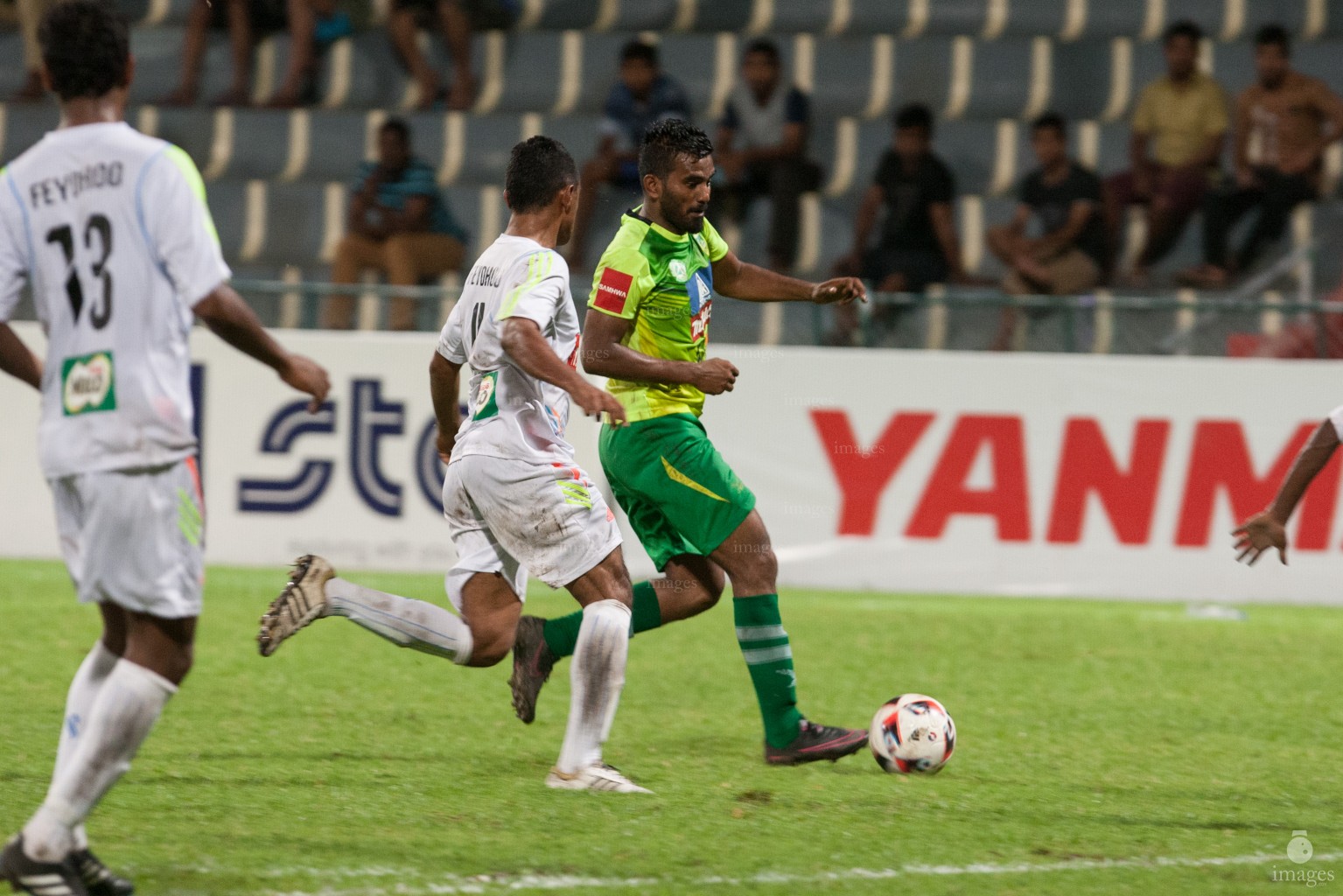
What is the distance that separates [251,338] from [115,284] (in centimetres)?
31

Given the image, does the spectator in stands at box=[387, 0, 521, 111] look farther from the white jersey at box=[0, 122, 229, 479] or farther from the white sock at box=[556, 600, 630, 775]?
the white jersey at box=[0, 122, 229, 479]

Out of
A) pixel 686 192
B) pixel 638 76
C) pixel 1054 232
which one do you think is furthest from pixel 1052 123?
pixel 686 192

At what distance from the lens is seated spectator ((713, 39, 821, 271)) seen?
1345cm

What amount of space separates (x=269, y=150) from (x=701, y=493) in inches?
398

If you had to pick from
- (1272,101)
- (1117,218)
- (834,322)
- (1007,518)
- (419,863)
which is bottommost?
(419,863)

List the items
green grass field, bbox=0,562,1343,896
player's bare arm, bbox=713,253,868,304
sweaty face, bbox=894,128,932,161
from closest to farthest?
1. green grass field, bbox=0,562,1343,896
2. player's bare arm, bbox=713,253,868,304
3. sweaty face, bbox=894,128,932,161

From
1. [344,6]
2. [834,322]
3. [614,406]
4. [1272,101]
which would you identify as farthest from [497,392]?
[344,6]

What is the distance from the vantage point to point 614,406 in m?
4.82

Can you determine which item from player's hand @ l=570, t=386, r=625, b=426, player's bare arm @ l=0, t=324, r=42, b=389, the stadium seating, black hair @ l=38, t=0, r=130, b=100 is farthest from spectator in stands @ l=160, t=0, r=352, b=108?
black hair @ l=38, t=0, r=130, b=100

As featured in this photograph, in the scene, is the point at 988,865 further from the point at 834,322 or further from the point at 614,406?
the point at 834,322

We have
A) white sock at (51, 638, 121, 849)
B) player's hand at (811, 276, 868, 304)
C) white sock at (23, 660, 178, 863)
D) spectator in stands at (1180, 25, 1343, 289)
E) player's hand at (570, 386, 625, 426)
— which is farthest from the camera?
spectator in stands at (1180, 25, 1343, 289)

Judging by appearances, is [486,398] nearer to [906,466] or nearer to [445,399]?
[445,399]

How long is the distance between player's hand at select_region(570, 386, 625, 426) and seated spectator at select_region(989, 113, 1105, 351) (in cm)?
815

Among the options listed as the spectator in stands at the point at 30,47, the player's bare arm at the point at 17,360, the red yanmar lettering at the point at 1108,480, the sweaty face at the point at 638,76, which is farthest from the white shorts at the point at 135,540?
the spectator in stands at the point at 30,47
